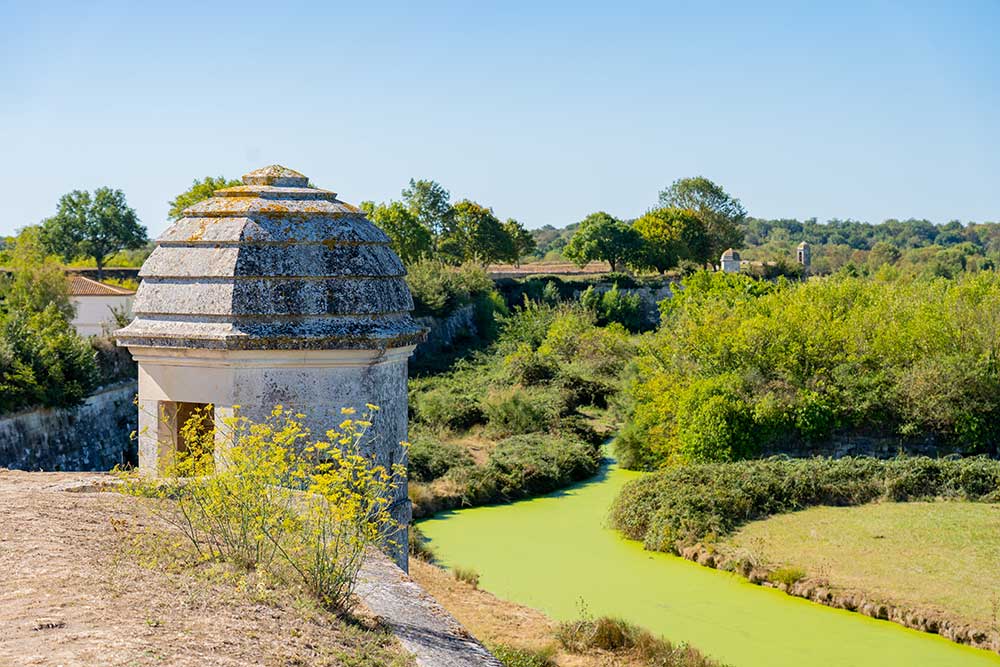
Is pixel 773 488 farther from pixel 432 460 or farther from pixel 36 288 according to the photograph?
pixel 36 288

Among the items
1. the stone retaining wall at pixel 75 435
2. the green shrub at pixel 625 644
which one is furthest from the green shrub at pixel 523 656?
the stone retaining wall at pixel 75 435

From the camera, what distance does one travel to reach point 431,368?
39531 mm

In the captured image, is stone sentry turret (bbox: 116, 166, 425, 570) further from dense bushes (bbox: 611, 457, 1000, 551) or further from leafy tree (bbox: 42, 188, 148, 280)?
leafy tree (bbox: 42, 188, 148, 280)

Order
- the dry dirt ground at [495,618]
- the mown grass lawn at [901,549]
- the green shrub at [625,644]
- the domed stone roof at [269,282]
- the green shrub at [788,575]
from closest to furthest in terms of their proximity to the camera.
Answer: the domed stone roof at [269,282] < the dry dirt ground at [495,618] < the green shrub at [625,644] < the mown grass lawn at [901,549] < the green shrub at [788,575]

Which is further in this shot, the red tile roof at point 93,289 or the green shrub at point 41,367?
the red tile roof at point 93,289

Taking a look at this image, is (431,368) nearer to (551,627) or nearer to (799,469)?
(799,469)

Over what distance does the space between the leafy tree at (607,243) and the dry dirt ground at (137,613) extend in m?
56.2

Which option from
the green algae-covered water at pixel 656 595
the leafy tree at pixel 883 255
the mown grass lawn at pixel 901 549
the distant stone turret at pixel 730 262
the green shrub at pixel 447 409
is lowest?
the green algae-covered water at pixel 656 595

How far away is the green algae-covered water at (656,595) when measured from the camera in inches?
530

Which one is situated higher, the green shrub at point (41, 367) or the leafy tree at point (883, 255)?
the leafy tree at point (883, 255)

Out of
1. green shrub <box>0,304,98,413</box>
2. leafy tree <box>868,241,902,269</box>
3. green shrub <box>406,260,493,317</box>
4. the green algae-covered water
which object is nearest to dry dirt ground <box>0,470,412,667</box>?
the green algae-covered water

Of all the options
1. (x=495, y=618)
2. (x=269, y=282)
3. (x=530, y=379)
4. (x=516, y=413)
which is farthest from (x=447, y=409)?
(x=269, y=282)

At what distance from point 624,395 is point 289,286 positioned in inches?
954

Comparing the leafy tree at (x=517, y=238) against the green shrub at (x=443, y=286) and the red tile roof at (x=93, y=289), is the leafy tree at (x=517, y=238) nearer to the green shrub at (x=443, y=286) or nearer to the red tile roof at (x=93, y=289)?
the green shrub at (x=443, y=286)
